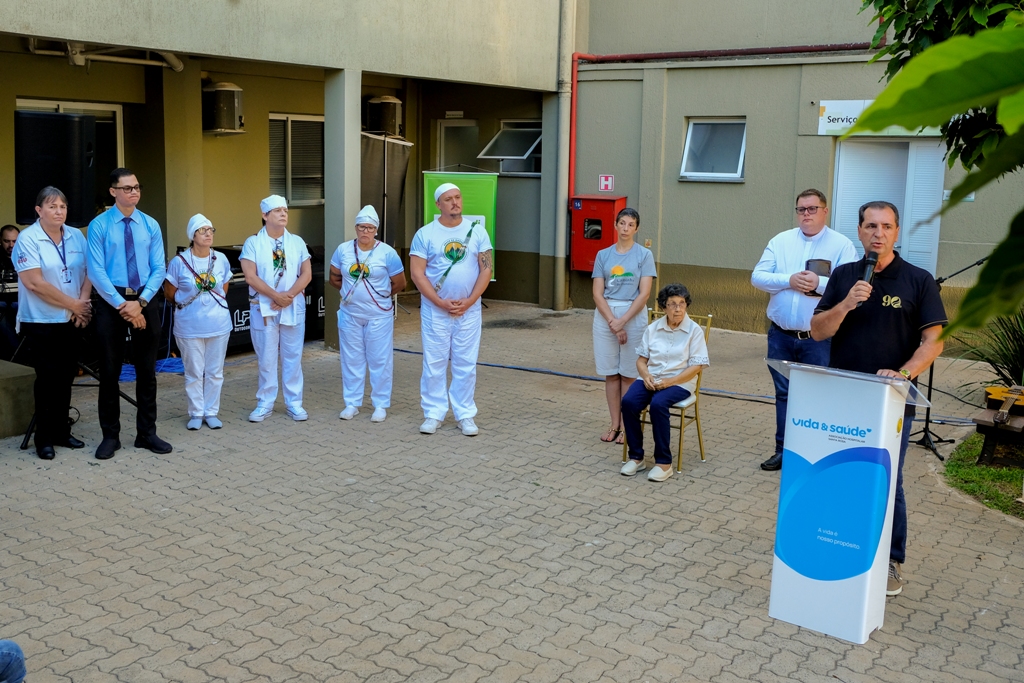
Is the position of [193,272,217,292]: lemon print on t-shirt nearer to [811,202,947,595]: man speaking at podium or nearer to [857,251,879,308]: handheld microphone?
[811,202,947,595]: man speaking at podium

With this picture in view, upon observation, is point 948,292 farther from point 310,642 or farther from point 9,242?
point 9,242

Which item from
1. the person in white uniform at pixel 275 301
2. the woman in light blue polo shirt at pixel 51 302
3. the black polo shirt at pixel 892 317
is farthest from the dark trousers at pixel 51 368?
the black polo shirt at pixel 892 317

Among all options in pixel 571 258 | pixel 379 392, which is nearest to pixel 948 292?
pixel 571 258

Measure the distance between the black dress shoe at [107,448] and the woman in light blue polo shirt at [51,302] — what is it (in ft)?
1.11

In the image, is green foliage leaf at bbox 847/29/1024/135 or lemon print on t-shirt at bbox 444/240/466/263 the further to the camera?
lemon print on t-shirt at bbox 444/240/466/263

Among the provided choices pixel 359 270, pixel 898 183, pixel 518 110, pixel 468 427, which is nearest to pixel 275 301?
pixel 359 270

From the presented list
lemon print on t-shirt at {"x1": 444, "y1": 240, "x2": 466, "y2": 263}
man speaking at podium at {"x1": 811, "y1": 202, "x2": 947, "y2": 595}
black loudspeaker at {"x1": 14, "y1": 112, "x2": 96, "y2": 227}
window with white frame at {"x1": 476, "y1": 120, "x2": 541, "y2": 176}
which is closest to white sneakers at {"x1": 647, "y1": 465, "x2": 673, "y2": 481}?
man speaking at podium at {"x1": 811, "y1": 202, "x2": 947, "y2": 595}

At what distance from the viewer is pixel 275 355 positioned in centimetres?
866

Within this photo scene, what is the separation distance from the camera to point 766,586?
17.9 ft

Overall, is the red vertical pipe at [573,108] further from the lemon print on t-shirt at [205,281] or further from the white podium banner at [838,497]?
the white podium banner at [838,497]

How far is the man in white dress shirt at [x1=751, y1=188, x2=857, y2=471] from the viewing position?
7047mm

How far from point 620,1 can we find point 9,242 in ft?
27.8

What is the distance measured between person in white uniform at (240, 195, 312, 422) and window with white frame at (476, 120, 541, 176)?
714 cm

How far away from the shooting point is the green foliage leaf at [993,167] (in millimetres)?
566
